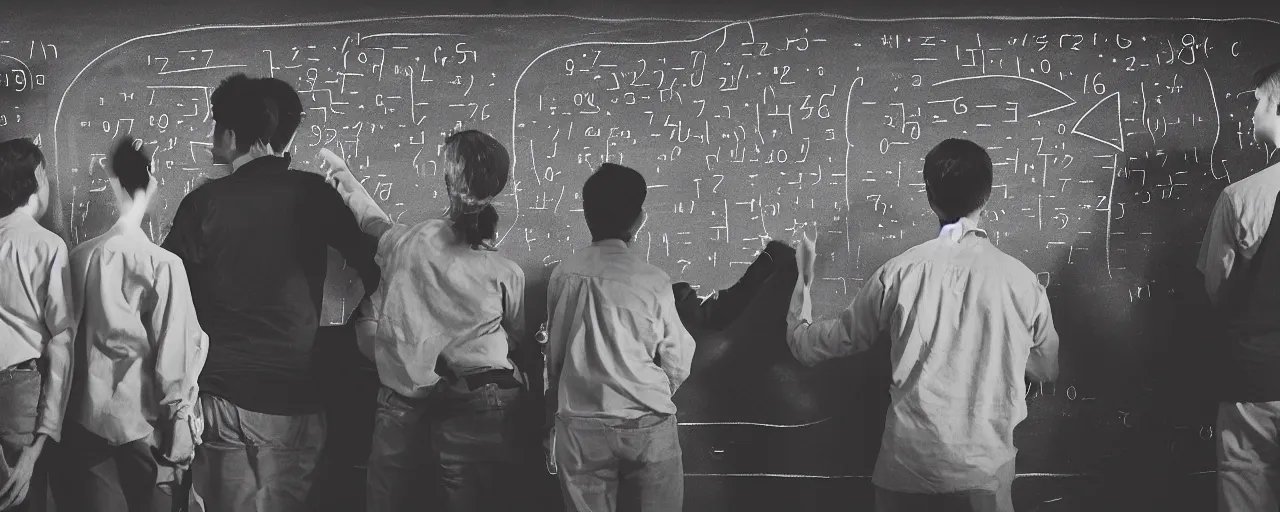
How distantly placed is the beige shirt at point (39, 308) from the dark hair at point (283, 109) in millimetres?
689

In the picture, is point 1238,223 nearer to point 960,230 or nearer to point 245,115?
point 960,230

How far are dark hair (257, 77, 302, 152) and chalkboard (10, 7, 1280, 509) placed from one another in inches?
12.7

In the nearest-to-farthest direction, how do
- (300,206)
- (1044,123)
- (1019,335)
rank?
(1019,335), (300,206), (1044,123)

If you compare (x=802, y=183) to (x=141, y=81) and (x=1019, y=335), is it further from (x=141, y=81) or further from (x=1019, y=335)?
(x=141, y=81)

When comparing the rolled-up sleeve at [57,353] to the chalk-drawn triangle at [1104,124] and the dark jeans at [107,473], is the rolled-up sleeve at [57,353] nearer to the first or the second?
the dark jeans at [107,473]

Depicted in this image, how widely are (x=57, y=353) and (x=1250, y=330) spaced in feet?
11.1

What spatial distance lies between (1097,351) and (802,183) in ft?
3.60

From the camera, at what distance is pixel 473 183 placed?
285 centimetres

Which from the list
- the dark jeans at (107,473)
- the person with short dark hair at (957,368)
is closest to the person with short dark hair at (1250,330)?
the person with short dark hair at (957,368)

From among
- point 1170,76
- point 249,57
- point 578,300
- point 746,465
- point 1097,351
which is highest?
point 249,57

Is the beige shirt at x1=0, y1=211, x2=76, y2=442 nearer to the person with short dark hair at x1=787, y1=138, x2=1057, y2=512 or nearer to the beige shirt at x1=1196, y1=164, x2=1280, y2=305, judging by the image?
the person with short dark hair at x1=787, y1=138, x2=1057, y2=512

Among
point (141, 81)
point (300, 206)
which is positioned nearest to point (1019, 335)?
point (300, 206)

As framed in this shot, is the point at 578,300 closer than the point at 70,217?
Yes

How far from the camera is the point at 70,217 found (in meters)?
3.40
